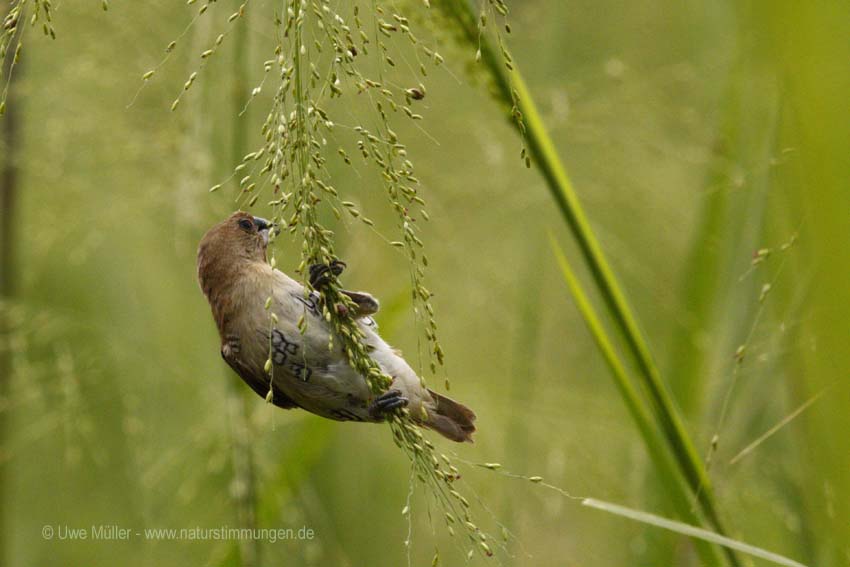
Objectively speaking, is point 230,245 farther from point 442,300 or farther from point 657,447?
point 442,300

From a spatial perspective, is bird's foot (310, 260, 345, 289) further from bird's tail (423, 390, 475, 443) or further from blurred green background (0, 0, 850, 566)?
bird's tail (423, 390, 475, 443)

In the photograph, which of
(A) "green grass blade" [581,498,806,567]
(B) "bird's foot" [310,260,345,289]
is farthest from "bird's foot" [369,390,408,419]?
(A) "green grass blade" [581,498,806,567]

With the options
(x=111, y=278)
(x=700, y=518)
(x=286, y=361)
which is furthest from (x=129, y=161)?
(x=700, y=518)

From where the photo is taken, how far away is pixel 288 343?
5.62 feet

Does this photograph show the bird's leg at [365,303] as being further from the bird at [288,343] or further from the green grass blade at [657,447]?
the green grass blade at [657,447]

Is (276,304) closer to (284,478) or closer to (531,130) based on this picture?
(284,478)

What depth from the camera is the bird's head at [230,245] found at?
1.94 m

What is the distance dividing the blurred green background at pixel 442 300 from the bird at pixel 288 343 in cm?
9

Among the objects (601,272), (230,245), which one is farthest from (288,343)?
(601,272)

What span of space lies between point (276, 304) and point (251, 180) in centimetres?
64

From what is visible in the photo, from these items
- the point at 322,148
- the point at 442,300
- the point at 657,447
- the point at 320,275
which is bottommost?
the point at 442,300

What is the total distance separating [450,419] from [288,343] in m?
0.34

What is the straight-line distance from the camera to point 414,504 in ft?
10.9

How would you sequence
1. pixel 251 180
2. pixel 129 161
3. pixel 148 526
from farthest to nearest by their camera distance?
pixel 129 161 < pixel 148 526 < pixel 251 180
